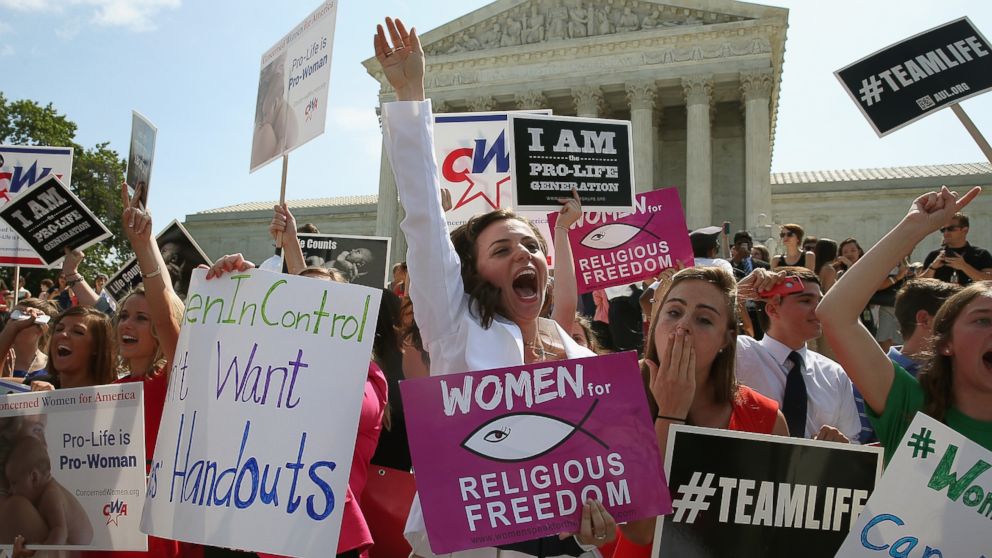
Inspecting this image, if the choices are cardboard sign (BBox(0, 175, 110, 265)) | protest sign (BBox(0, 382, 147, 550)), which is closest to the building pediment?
cardboard sign (BBox(0, 175, 110, 265))

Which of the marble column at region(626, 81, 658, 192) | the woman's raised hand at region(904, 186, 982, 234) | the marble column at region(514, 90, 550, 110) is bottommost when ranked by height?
the woman's raised hand at region(904, 186, 982, 234)

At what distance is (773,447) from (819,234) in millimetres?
35857

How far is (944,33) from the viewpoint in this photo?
473 cm

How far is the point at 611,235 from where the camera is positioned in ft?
22.1

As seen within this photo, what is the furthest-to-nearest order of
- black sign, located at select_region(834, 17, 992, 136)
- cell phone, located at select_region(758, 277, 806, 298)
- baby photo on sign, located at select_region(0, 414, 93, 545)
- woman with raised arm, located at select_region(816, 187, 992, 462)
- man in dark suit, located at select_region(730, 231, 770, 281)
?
1. man in dark suit, located at select_region(730, 231, 770, 281)
2. black sign, located at select_region(834, 17, 992, 136)
3. cell phone, located at select_region(758, 277, 806, 298)
4. baby photo on sign, located at select_region(0, 414, 93, 545)
5. woman with raised arm, located at select_region(816, 187, 992, 462)

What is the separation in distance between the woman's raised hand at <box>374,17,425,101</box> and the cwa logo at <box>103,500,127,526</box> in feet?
6.22

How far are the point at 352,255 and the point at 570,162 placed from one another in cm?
235

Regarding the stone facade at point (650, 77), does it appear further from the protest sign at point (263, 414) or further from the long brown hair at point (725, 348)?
the protest sign at point (263, 414)

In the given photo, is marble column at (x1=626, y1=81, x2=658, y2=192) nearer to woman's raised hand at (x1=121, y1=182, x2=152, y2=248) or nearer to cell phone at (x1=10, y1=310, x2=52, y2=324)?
cell phone at (x1=10, y1=310, x2=52, y2=324)

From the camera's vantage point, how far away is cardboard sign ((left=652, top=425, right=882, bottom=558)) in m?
2.58

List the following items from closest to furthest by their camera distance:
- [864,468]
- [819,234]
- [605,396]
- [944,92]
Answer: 1. [605,396]
2. [864,468]
3. [944,92]
4. [819,234]

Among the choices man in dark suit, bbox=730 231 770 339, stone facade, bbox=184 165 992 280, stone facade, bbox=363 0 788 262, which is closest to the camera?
man in dark suit, bbox=730 231 770 339

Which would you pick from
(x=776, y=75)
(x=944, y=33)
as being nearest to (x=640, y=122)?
(x=776, y=75)

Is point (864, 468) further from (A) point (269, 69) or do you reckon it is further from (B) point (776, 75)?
(B) point (776, 75)
